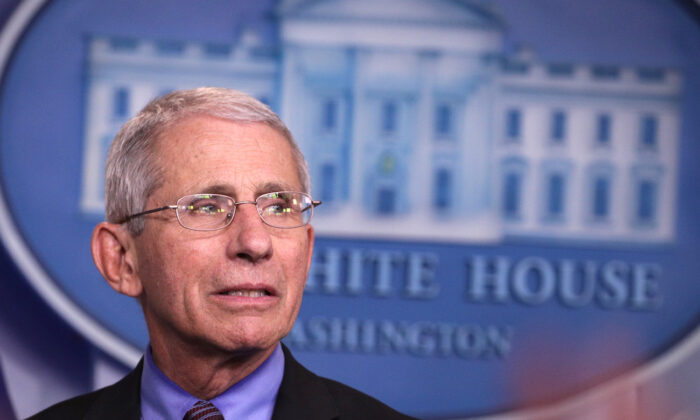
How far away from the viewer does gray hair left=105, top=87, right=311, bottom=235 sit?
55.4 inches

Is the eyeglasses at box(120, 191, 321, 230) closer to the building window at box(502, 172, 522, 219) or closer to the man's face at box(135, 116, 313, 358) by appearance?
the man's face at box(135, 116, 313, 358)

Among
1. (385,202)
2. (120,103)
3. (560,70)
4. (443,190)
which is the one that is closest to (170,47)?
(120,103)

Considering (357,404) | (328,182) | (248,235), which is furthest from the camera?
(328,182)

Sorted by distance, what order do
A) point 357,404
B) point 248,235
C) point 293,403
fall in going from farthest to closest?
1. point 357,404
2. point 293,403
3. point 248,235

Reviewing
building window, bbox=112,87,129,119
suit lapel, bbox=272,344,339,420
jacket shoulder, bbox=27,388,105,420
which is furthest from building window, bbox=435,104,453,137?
jacket shoulder, bbox=27,388,105,420

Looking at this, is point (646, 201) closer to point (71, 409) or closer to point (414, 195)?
point (414, 195)

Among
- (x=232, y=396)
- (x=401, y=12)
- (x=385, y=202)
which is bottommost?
(x=232, y=396)

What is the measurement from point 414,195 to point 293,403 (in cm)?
163

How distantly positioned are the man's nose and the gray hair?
17cm

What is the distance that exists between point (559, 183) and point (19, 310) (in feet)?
6.87

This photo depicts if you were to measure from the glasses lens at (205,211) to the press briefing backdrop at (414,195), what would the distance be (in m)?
1.59

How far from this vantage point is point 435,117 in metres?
2.95

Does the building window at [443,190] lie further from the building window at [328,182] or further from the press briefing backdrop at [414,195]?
the building window at [328,182]

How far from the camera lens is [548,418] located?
2.89 m
